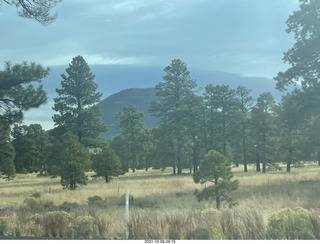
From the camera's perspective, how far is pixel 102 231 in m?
7.76

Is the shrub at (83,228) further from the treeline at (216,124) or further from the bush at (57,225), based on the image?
the treeline at (216,124)

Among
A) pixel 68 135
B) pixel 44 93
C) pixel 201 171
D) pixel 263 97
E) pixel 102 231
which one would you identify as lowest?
pixel 102 231

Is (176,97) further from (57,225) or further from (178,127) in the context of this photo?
(57,225)

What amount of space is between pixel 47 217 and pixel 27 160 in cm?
6350

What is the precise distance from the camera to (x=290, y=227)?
670cm

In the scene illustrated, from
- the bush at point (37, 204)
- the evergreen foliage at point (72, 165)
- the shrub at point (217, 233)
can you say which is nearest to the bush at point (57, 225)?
the shrub at point (217, 233)

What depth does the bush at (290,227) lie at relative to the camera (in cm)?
648

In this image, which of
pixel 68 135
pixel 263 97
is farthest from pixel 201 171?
pixel 263 97

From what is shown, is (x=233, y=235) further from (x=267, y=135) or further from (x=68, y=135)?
(x=267, y=135)

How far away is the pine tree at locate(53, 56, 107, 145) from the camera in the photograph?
44906mm

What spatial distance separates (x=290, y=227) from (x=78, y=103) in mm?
40987

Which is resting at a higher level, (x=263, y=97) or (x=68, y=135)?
(x=263, y=97)

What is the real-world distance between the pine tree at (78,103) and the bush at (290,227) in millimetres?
39619

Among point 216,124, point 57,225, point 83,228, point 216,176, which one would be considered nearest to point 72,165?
point 216,176
